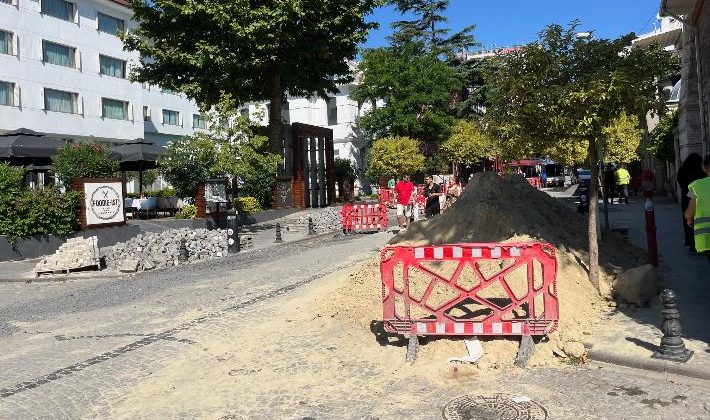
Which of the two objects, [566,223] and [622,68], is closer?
[622,68]

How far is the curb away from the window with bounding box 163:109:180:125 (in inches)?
1970

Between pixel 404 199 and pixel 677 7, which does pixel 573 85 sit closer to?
pixel 677 7

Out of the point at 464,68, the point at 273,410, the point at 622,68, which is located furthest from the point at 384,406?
the point at 464,68

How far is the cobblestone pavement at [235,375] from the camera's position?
5.24 m

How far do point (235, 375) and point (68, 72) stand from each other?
38.4m

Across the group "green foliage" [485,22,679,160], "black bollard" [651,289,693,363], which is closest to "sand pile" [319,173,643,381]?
"black bollard" [651,289,693,363]

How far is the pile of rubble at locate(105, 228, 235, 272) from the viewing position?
15.2 m

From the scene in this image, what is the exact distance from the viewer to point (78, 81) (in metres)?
40.0

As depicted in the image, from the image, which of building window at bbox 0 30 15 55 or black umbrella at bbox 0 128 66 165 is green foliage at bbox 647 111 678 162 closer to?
black umbrella at bbox 0 128 66 165

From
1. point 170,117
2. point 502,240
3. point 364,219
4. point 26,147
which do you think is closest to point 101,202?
point 26,147

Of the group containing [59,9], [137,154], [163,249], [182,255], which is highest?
[59,9]

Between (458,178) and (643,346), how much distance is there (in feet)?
128

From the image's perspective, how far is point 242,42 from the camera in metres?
Answer: 23.5

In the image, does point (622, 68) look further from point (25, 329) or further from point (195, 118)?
point (195, 118)
